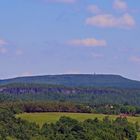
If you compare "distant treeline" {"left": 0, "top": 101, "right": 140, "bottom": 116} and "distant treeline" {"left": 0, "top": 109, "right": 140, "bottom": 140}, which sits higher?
"distant treeline" {"left": 0, "top": 101, "right": 140, "bottom": 116}

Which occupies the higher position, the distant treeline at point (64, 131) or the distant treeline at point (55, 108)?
the distant treeline at point (55, 108)

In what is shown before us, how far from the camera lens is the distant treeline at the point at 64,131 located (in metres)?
96.4

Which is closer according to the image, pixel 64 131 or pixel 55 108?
pixel 64 131

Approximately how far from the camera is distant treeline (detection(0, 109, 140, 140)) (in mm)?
96438

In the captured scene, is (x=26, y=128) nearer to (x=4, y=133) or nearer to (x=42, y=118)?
(x=4, y=133)

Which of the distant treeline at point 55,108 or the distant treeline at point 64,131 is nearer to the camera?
the distant treeline at point 64,131

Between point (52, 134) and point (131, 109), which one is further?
point (131, 109)

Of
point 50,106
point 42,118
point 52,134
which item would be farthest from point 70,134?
point 50,106

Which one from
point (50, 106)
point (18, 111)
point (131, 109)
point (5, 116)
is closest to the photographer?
point (5, 116)

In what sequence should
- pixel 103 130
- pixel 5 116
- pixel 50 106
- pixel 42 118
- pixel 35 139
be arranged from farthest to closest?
pixel 50 106 → pixel 42 118 → pixel 5 116 → pixel 103 130 → pixel 35 139

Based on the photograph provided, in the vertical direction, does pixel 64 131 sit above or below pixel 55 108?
below

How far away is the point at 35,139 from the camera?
92.2 m

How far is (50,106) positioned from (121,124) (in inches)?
1751

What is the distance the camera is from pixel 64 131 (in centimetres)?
10344
